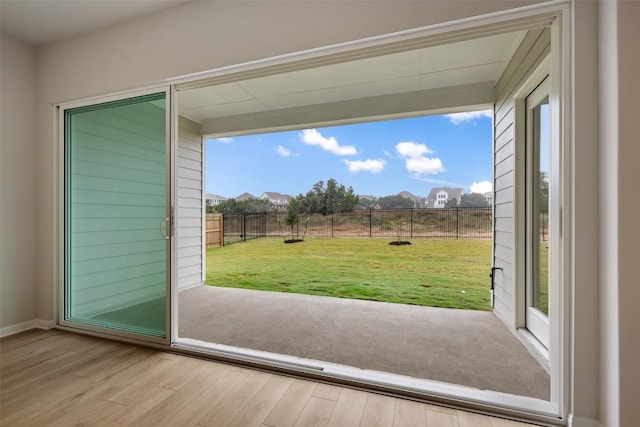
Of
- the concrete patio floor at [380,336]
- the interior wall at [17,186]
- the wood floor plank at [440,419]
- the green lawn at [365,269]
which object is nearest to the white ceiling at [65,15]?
the interior wall at [17,186]

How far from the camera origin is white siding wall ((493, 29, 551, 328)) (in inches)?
95.8

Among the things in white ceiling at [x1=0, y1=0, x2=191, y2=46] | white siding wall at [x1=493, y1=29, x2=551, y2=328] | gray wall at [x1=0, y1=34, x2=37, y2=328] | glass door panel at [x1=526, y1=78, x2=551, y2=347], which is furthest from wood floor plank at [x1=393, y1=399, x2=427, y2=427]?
gray wall at [x1=0, y1=34, x2=37, y2=328]

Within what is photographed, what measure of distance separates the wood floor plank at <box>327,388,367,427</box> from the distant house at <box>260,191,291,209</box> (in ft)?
17.9

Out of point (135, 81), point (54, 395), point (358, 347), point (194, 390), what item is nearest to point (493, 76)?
point (358, 347)

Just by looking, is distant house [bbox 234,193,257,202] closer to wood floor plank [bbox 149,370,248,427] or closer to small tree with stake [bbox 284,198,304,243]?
small tree with stake [bbox 284,198,304,243]

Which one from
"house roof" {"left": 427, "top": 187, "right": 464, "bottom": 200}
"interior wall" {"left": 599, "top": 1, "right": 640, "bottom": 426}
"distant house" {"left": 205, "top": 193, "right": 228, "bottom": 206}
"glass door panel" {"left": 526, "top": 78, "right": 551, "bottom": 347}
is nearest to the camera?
"interior wall" {"left": 599, "top": 1, "right": 640, "bottom": 426}

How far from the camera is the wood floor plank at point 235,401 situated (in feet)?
4.77

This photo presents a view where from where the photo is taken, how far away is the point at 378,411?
4.98ft

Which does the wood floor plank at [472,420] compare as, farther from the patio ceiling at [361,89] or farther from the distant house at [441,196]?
the distant house at [441,196]

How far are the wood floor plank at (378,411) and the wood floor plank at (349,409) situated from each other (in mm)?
28

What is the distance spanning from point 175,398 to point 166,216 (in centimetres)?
125

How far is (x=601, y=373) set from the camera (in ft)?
4.36

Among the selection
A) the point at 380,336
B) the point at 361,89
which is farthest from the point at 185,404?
the point at 361,89

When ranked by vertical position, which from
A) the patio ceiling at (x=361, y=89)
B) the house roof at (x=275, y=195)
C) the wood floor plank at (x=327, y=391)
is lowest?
the wood floor plank at (x=327, y=391)
